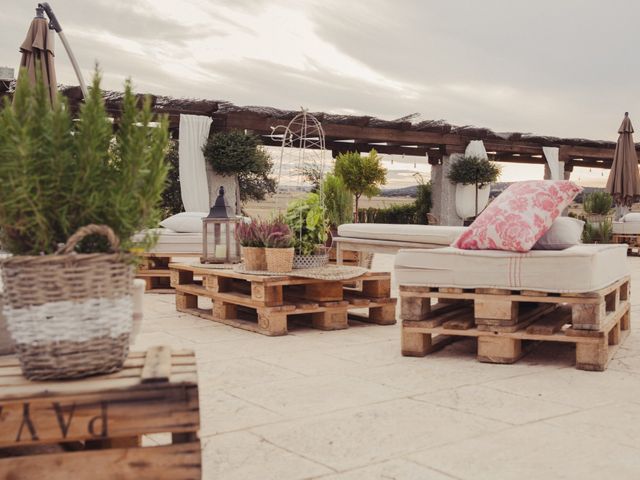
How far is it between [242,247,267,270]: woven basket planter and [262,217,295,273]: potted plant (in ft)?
0.24

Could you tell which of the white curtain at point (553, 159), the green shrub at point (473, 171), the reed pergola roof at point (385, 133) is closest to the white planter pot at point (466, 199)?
the green shrub at point (473, 171)

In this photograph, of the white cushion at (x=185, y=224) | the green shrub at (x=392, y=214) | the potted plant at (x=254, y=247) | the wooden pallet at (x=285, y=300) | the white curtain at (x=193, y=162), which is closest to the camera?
the wooden pallet at (x=285, y=300)

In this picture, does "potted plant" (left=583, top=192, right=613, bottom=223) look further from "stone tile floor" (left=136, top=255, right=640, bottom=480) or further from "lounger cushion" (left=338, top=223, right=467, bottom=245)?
"stone tile floor" (left=136, top=255, right=640, bottom=480)

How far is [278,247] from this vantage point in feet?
14.7

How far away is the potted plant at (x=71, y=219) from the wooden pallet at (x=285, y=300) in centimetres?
272

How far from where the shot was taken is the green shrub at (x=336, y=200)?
26.3 feet

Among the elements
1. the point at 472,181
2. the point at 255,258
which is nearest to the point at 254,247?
the point at 255,258

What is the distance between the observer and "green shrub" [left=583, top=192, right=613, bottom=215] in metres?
12.9

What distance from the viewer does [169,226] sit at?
7340 mm

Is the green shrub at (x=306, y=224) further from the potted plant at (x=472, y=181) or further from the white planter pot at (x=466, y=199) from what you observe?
the white planter pot at (x=466, y=199)

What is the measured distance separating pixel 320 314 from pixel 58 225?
309 centimetres

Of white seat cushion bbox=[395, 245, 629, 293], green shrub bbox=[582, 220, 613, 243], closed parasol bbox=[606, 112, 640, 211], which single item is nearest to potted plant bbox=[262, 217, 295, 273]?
white seat cushion bbox=[395, 245, 629, 293]

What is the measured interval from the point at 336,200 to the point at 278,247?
373cm

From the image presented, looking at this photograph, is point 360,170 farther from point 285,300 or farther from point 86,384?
point 86,384
